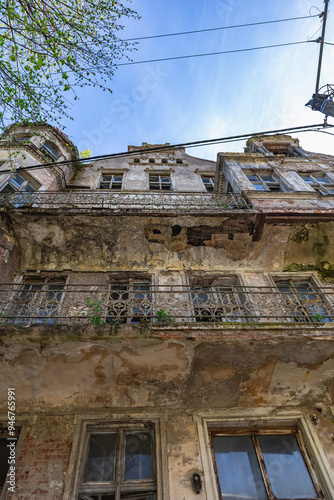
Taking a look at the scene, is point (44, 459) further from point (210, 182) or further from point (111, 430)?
point (210, 182)

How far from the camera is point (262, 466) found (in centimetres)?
531

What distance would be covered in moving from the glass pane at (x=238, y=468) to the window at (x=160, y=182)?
10310 millimetres

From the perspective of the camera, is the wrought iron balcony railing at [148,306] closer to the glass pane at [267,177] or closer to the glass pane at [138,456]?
the glass pane at [138,456]

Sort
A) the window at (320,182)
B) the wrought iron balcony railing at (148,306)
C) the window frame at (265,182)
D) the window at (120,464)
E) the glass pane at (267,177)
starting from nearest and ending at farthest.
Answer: the window at (120,464)
the wrought iron balcony railing at (148,306)
the window frame at (265,182)
the window at (320,182)
the glass pane at (267,177)

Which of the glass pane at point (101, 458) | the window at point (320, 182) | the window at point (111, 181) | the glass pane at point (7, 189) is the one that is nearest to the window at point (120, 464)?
the glass pane at point (101, 458)

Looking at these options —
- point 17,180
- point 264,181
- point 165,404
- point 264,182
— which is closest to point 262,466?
point 165,404

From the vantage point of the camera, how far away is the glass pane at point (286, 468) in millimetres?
5020

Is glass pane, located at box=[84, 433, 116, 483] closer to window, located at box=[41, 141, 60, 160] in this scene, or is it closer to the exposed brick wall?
the exposed brick wall

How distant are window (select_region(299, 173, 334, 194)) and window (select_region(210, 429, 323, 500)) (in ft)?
28.6

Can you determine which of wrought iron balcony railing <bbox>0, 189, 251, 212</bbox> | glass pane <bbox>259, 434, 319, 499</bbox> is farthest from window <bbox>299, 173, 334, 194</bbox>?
glass pane <bbox>259, 434, 319, 499</bbox>

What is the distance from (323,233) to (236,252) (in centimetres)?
281

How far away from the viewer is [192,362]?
18.5 ft

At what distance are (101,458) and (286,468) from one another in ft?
11.0

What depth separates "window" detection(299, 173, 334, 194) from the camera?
11440 millimetres
